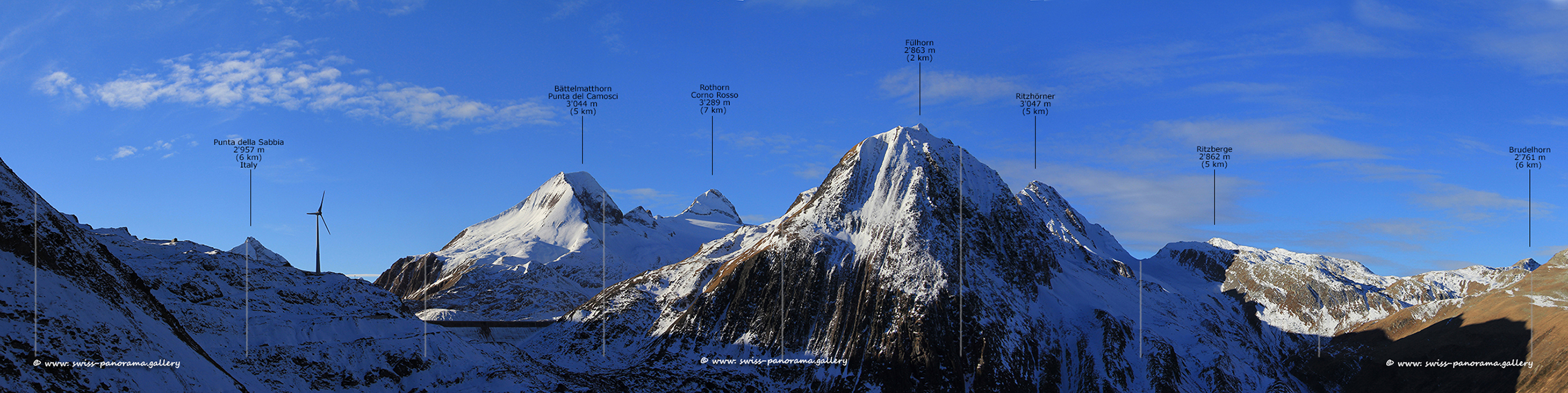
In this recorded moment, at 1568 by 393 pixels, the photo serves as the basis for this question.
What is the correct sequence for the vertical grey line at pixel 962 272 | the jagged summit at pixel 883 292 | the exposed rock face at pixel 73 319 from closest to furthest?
the exposed rock face at pixel 73 319 → the vertical grey line at pixel 962 272 → the jagged summit at pixel 883 292

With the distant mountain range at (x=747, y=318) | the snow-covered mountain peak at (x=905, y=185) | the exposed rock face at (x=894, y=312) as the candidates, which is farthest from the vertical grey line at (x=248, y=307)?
the snow-covered mountain peak at (x=905, y=185)

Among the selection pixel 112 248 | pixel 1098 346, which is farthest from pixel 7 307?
pixel 1098 346

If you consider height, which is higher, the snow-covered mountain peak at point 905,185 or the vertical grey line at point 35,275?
the snow-covered mountain peak at point 905,185

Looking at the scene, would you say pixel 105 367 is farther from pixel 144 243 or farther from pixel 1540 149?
pixel 1540 149


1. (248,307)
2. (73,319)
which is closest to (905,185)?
(248,307)

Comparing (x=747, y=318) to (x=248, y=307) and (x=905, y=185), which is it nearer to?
(x=905, y=185)

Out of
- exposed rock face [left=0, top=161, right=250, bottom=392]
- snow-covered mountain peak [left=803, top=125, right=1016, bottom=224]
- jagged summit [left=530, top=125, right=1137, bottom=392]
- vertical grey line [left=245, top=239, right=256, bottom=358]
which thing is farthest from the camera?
snow-covered mountain peak [left=803, top=125, right=1016, bottom=224]

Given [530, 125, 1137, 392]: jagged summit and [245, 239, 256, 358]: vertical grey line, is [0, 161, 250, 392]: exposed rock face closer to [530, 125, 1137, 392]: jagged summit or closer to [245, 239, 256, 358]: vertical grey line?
[245, 239, 256, 358]: vertical grey line

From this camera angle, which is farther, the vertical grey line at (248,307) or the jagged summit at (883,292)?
the jagged summit at (883,292)

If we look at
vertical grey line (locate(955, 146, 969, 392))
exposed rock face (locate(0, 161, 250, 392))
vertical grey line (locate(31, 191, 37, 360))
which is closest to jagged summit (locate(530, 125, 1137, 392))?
vertical grey line (locate(955, 146, 969, 392))

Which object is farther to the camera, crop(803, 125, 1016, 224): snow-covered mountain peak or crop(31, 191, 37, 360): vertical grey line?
crop(803, 125, 1016, 224): snow-covered mountain peak

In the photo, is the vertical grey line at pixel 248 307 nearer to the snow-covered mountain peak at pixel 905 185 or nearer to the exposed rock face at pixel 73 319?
the exposed rock face at pixel 73 319

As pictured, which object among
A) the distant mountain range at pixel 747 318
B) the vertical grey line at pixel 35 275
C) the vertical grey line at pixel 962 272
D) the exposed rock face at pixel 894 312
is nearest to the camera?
the vertical grey line at pixel 35 275
